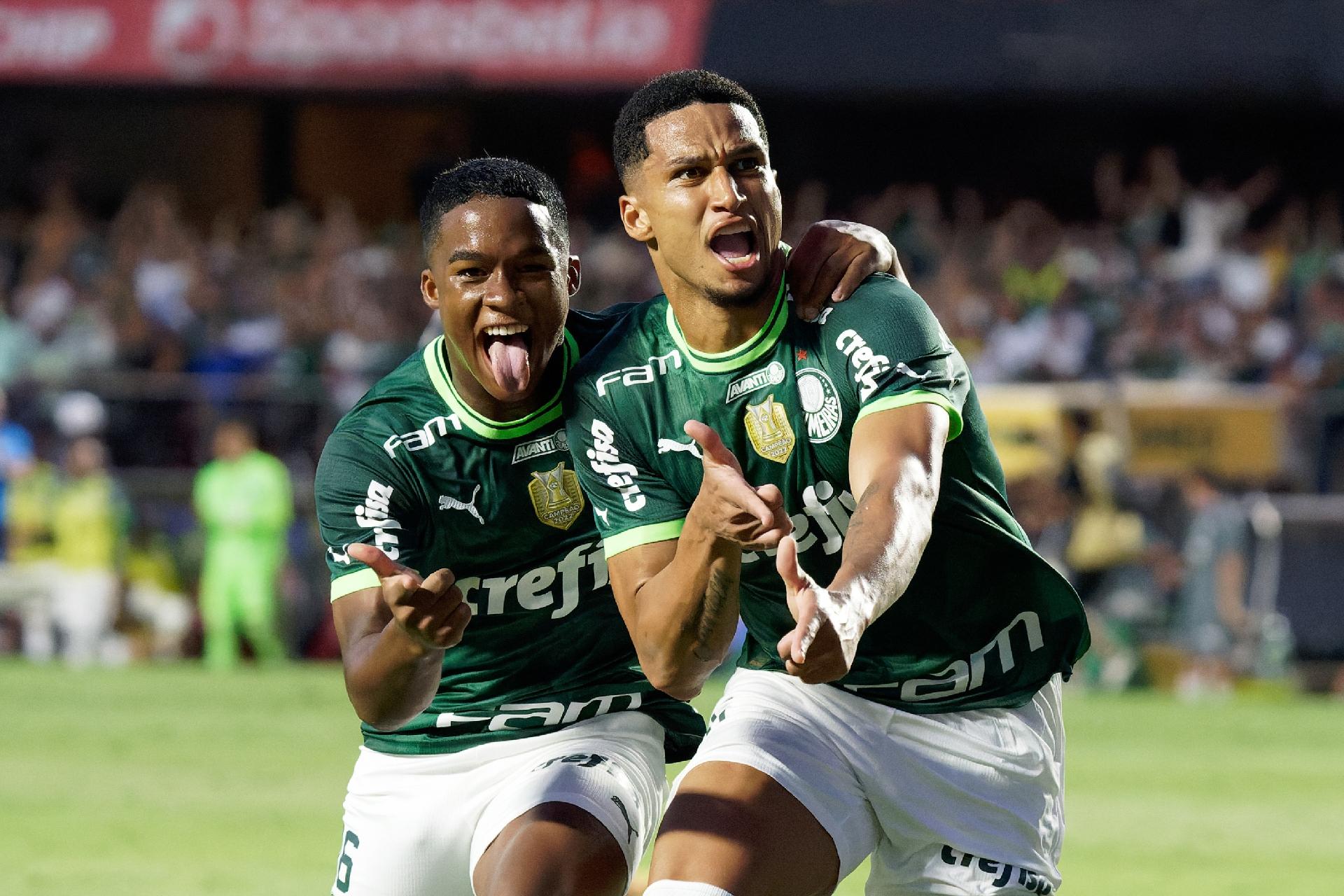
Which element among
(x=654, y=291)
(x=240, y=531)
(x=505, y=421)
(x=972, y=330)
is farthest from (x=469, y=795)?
(x=654, y=291)

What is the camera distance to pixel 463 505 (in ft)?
16.5

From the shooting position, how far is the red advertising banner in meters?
19.6

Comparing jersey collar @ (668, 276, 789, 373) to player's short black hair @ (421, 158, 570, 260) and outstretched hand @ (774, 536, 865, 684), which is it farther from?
outstretched hand @ (774, 536, 865, 684)

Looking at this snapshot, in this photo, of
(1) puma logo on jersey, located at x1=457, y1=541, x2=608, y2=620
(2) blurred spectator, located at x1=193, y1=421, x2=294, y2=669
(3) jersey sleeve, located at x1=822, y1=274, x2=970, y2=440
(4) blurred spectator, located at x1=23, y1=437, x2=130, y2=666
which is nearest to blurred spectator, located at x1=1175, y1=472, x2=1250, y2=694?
(2) blurred spectator, located at x1=193, y1=421, x2=294, y2=669

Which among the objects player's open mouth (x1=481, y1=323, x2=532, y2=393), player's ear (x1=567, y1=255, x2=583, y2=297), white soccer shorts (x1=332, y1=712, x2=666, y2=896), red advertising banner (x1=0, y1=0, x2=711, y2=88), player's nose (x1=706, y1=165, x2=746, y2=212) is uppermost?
red advertising banner (x1=0, y1=0, x2=711, y2=88)

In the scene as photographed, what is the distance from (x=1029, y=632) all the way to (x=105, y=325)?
14957 mm

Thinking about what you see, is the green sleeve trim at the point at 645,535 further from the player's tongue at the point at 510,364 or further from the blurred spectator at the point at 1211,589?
the blurred spectator at the point at 1211,589

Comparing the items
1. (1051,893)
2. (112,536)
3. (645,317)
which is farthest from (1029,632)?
(112,536)

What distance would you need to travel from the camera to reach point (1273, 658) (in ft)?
48.1

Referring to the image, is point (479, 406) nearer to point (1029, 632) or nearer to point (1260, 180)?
point (1029, 632)

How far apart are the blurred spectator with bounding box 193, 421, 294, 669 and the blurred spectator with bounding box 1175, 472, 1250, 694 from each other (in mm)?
7141

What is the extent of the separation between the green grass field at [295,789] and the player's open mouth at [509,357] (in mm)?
3880

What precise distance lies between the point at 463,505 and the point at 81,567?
40.1 feet

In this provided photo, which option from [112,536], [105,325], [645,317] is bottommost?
[112,536]
